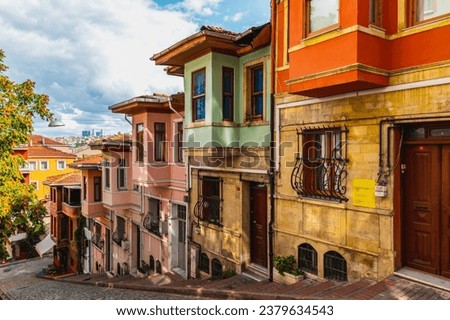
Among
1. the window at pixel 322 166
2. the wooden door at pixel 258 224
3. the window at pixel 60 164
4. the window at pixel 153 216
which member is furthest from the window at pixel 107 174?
the window at pixel 60 164

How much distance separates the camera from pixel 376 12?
6.55m

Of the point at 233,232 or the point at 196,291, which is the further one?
the point at 233,232

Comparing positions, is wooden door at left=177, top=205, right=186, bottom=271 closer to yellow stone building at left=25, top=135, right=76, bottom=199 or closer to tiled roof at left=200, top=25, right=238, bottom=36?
tiled roof at left=200, top=25, right=238, bottom=36

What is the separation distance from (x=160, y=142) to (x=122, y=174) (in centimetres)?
475

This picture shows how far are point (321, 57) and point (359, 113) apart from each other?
1.44 meters

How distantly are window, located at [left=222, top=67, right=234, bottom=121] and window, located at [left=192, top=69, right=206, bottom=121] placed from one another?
2.18 ft

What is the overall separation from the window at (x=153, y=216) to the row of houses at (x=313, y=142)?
4.67ft

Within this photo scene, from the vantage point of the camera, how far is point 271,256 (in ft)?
29.8

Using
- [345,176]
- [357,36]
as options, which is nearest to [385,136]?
[345,176]

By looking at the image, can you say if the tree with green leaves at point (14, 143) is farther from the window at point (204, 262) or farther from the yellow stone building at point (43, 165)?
the yellow stone building at point (43, 165)

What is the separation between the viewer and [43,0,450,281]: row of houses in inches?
246

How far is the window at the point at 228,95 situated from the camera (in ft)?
33.3

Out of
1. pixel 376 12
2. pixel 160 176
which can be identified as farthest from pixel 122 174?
pixel 376 12
